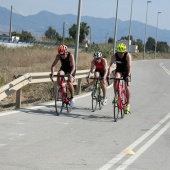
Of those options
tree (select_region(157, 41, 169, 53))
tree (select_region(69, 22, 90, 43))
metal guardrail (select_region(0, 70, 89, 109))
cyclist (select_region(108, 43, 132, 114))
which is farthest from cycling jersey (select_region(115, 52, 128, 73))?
tree (select_region(157, 41, 169, 53))

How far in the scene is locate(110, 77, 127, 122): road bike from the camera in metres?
11.0

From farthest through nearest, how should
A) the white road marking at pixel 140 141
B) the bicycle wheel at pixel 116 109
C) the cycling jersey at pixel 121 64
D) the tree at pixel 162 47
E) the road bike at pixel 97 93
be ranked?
the tree at pixel 162 47 < the road bike at pixel 97 93 < the cycling jersey at pixel 121 64 < the bicycle wheel at pixel 116 109 < the white road marking at pixel 140 141

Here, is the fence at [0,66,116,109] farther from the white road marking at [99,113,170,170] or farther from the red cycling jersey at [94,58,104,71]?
the white road marking at [99,113,170,170]

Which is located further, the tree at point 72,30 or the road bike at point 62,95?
the tree at point 72,30

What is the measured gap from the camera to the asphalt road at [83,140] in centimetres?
671

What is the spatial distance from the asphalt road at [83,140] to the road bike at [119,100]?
0.82 feet

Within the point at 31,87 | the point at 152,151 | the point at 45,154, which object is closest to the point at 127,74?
the point at 152,151

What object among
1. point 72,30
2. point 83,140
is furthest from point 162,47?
point 83,140

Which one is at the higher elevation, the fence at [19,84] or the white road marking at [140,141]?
the fence at [19,84]

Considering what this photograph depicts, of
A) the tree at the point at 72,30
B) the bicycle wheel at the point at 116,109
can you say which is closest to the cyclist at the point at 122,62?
the bicycle wheel at the point at 116,109

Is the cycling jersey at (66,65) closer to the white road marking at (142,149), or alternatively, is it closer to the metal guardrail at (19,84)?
the metal guardrail at (19,84)

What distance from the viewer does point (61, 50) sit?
11.3 meters

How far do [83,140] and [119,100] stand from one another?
2.84 metres

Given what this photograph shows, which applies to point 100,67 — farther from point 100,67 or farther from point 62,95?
point 62,95
